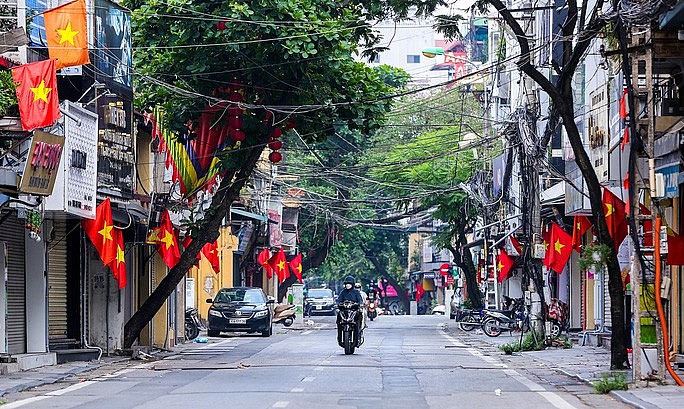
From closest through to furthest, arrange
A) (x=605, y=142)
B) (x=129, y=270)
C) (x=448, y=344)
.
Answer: (x=605, y=142) → (x=129, y=270) → (x=448, y=344)

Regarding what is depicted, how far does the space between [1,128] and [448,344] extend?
58.1ft

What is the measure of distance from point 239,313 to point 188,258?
10984 mm

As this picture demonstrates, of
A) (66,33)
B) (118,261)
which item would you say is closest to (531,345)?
(118,261)

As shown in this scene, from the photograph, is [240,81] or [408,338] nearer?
[240,81]

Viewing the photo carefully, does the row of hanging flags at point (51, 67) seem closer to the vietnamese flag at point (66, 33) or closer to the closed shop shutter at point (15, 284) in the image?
the vietnamese flag at point (66, 33)

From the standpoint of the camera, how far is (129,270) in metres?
29.1

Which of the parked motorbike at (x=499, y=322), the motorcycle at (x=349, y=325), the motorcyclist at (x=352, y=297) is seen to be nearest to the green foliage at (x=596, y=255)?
the motorcycle at (x=349, y=325)

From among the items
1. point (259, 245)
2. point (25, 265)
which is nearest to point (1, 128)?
point (25, 265)

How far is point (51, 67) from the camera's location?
18.1 metres

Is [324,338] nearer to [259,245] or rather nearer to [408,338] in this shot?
[408,338]

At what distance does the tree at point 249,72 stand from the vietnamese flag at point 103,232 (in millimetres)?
2981

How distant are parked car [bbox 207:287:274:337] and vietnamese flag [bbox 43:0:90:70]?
18785 mm

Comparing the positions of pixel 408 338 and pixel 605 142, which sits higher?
pixel 605 142

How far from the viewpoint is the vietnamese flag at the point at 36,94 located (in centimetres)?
1775
